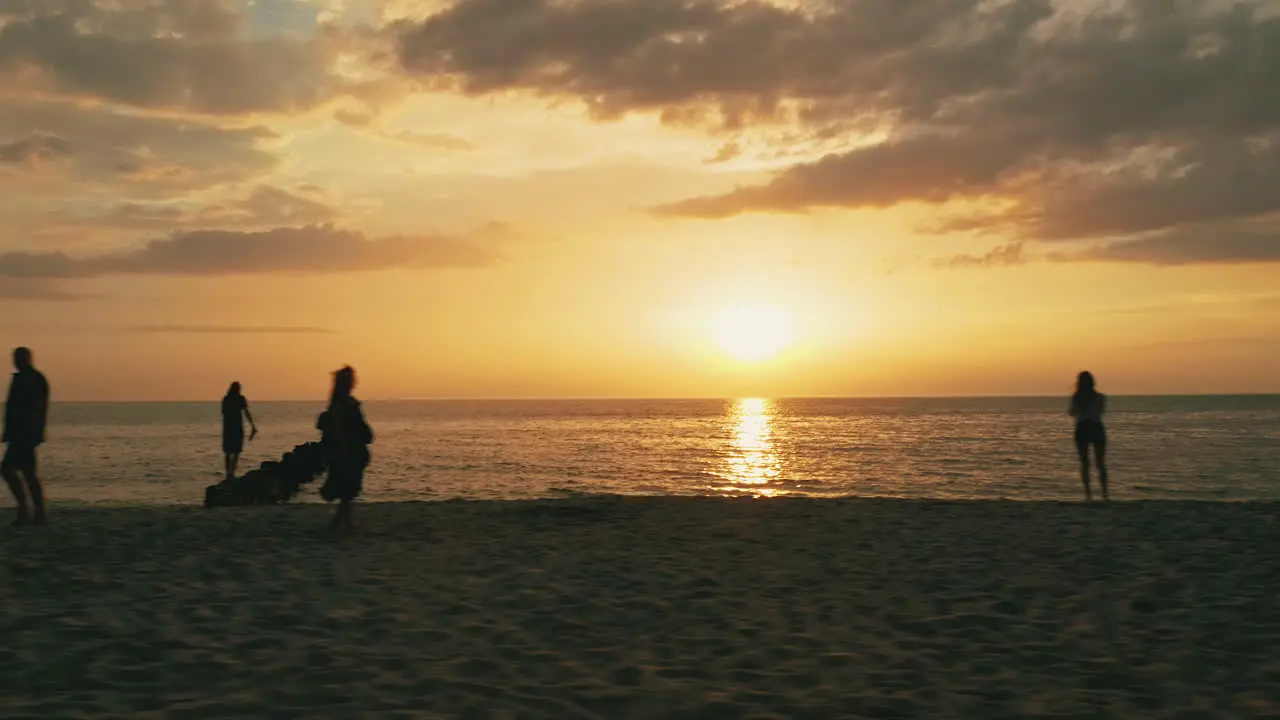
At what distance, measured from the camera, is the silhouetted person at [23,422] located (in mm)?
11227

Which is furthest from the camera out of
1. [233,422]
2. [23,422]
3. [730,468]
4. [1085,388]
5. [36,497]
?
[730,468]

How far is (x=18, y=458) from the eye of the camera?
11.3 m

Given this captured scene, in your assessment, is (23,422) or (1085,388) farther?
(1085,388)

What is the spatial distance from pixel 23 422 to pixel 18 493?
3.08 ft

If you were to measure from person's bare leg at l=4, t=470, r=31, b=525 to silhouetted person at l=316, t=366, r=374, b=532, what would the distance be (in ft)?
11.9

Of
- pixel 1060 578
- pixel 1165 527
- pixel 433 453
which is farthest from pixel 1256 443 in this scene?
pixel 1060 578

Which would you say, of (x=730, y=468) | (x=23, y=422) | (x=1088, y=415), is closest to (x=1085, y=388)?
(x=1088, y=415)

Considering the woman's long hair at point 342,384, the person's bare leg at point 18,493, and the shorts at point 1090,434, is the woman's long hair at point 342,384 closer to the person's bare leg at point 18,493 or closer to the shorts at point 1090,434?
the person's bare leg at point 18,493

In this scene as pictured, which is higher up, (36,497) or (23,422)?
(23,422)

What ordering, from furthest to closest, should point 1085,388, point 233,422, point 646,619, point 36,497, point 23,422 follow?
1. point 233,422
2. point 1085,388
3. point 36,497
4. point 23,422
5. point 646,619

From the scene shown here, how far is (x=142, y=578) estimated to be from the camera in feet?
28.1

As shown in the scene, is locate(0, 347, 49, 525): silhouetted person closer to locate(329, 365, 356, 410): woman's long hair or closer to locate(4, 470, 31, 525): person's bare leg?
locate(4, 470, 31, 525): person's bare leg

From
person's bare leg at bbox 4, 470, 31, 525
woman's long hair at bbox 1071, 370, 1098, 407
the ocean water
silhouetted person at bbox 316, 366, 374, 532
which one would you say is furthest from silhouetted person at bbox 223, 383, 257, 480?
woman's long hair at bbox 1071, 370, 1098, 407

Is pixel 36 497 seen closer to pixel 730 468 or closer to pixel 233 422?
pixel 233 422
